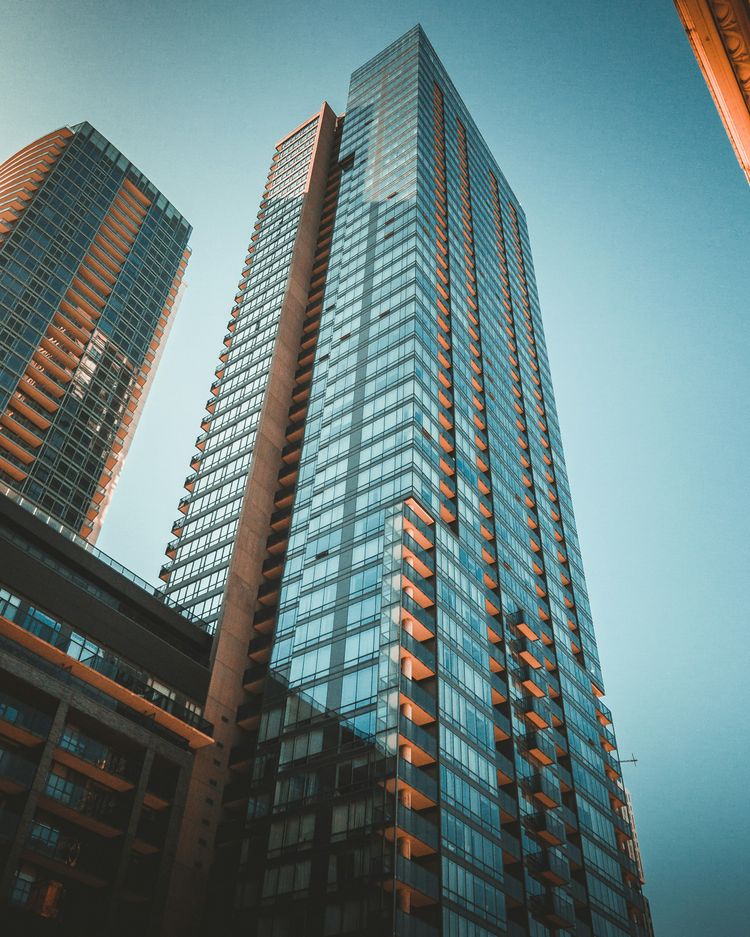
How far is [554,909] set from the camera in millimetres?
60812

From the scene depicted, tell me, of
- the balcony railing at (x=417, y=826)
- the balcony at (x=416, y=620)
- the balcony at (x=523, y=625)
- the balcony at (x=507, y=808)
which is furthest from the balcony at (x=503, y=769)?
the balcony at (x=523, y=625)

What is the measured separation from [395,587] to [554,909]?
26.1 meters

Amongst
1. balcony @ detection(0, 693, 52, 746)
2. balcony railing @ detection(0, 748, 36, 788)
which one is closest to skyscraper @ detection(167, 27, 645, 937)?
balcony @ detection(0, 693, 52, 746)

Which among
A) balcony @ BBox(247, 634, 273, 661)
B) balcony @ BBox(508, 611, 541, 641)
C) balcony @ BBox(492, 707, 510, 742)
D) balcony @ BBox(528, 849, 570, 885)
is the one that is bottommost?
balcony @ BBox(528, 849, 570, 885)

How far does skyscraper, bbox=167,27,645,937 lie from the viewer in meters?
53.0

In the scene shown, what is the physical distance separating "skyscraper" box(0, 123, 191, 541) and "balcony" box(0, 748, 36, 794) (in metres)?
45.1

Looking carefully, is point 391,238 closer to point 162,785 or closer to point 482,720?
point 482,720

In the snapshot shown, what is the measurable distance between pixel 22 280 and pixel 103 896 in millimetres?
78410

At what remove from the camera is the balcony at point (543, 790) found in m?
65.4

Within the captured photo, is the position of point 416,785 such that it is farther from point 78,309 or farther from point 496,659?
point 78,309

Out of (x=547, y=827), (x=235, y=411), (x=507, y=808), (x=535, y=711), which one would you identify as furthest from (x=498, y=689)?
(x=235, y=411)

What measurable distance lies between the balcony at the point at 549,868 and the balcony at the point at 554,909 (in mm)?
924

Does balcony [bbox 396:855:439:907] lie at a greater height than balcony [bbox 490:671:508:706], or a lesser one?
lesser

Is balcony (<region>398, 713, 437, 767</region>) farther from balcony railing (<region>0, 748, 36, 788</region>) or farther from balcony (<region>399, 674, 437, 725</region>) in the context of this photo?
balcony railing (<region>0, 748, 36, 788</region>)
